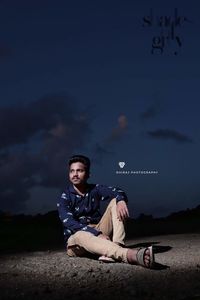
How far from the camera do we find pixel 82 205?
23.5 ft

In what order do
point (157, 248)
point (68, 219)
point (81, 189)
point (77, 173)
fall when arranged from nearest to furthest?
point (68, 219), point (77, 173), point (81, 189), point (157, 248)

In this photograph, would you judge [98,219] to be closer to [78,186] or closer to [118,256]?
[78,186]

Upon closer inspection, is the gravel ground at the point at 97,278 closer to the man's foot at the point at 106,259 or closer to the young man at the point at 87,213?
the man's foot at the point at 106,259

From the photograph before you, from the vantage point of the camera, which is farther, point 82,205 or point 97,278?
point 82,205

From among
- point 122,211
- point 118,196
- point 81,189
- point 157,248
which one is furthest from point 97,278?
point 157,248

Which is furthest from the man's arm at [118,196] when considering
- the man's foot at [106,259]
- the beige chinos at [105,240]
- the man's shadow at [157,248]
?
the man's shadow at [157,248]

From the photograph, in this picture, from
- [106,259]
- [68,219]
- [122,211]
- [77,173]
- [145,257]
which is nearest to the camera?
[145,257]

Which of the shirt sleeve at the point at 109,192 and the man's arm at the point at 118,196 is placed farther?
the shirt sleeve at the point at 109,192

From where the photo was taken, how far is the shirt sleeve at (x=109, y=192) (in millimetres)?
7078

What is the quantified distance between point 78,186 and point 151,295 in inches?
104

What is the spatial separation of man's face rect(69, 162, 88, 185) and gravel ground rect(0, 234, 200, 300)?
107 cm

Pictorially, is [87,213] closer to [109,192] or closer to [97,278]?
[109,192]

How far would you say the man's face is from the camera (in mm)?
7043

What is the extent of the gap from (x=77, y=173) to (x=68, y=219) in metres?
0.65
